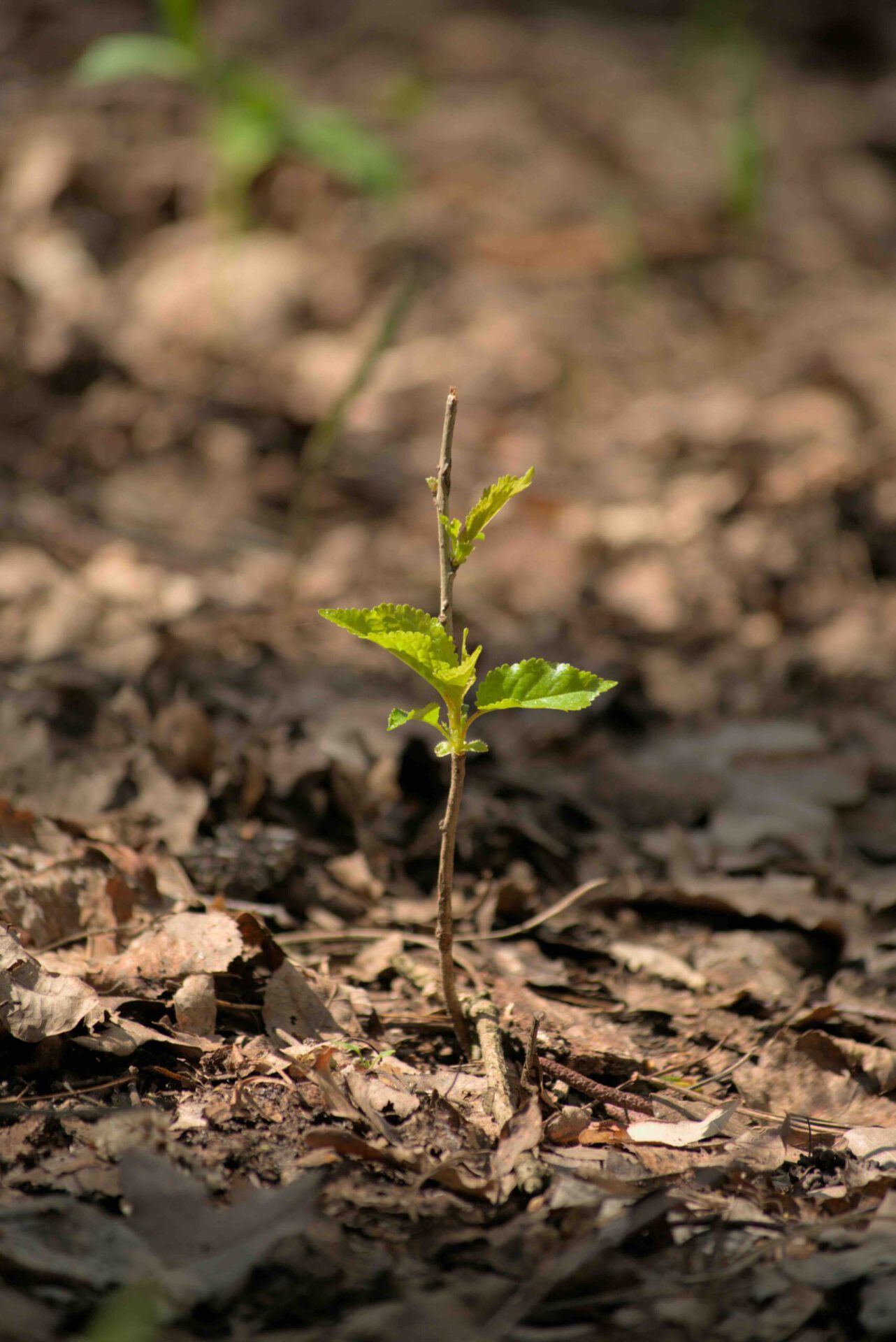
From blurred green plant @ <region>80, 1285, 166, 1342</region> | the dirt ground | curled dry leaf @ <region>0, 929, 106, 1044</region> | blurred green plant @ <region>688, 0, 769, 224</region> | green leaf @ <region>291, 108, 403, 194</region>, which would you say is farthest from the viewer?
blurred green plant @ <region>688, 0, 769, 224</region>

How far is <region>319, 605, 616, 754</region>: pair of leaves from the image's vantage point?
1.17 meters

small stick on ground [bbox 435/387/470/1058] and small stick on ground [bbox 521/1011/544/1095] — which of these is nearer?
small stick on ground [bbox 435/387/470/1058]

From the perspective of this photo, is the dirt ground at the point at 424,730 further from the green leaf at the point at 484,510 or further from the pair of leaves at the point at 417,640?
the green leaf at the point at 484,510

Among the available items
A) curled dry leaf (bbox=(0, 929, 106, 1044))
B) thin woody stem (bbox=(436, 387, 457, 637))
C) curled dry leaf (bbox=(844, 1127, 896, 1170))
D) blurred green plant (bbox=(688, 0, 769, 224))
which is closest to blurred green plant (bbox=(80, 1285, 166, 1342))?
curled dry leaf (bbox=(0, 929, 106, 1044))

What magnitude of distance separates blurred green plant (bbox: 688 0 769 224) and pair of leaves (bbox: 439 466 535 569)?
4.12 meters

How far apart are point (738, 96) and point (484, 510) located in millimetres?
5267

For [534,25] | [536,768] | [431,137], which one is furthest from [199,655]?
[534,25]

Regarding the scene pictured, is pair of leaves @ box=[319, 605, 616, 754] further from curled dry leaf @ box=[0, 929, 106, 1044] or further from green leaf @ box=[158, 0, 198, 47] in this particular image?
green leaf @ box=[158, 0, 198, 47]

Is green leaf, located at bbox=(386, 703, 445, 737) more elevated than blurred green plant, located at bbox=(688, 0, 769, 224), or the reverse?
blurred green plant, located at bbox=(688, 0, 769, 224)

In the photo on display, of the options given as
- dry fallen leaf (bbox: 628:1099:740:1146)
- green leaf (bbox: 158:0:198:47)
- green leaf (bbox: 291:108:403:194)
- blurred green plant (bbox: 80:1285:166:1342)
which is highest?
green leaf (bbox: 158:0:198:47)

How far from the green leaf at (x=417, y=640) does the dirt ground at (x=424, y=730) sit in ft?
1.70

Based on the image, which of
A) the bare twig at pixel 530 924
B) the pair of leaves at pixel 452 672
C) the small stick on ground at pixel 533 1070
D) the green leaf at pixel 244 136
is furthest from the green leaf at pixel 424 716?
the green leaf at pixel 244 136

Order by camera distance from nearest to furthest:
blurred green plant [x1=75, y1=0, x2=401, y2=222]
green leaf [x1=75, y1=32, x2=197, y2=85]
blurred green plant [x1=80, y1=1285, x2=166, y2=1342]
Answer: blurred green plant [x1=80, y1=1285, x2=166, y2=1342] < green leaf [x1=75, y1=32, x2=197, y2=85] < blurred green plant [x1=75, y1=0, x2=401, y2=222]

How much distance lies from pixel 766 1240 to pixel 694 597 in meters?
2.28
